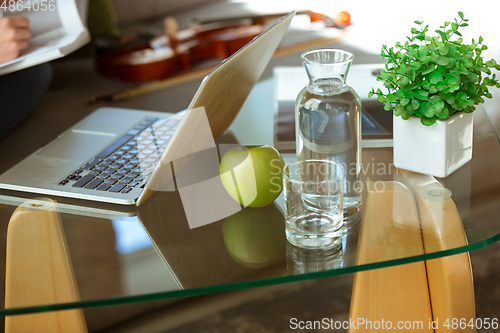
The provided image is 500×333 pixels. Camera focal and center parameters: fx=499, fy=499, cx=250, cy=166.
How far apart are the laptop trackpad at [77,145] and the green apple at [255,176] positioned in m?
0.30

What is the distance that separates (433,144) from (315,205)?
8.4 inches

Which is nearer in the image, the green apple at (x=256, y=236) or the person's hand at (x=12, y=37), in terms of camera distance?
the green apple at (x=256, y=236)

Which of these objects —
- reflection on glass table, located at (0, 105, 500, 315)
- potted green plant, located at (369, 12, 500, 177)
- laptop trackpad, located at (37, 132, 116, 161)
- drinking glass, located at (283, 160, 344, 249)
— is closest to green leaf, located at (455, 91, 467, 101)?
potted green plant, located at (369, 12, 500, 177)

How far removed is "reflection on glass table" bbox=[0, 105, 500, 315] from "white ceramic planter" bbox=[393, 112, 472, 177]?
16mm

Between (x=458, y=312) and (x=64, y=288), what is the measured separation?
0.54 m

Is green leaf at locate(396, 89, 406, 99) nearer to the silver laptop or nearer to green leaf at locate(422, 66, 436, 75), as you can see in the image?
green leaf at locate(422, 66, 436, 75)

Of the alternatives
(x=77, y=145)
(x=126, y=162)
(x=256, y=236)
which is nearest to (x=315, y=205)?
(x=256, y=236)

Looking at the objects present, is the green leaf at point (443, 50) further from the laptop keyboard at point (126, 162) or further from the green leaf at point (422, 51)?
the laptop keyboard at point (126, 162)

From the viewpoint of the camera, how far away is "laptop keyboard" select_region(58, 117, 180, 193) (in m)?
0.73

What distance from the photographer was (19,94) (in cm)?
113

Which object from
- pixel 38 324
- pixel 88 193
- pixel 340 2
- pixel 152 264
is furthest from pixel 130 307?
pixel 340 2

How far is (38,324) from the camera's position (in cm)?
79

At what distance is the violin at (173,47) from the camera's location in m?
1.64

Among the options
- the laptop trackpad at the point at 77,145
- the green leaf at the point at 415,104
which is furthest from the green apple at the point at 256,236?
the laptop trackpad at the point at 77,145
